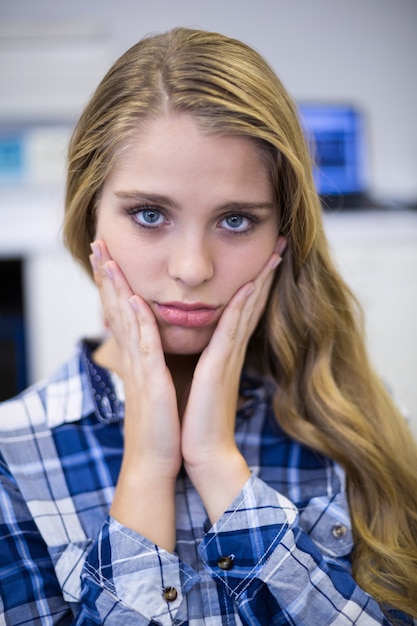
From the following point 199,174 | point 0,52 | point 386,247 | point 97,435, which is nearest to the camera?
point 199,174

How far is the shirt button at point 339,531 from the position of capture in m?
0.96

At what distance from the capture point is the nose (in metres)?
0.87

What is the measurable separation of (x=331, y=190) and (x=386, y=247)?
0.48m

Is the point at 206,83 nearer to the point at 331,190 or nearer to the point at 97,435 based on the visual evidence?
the point at 97,435

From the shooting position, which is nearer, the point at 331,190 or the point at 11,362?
the point at 11,362

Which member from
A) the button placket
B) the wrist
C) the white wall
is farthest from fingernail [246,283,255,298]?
the white wall

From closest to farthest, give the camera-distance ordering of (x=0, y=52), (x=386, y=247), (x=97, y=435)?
(x=97, y=435), (x=386, y=247), (x=0, y=52)

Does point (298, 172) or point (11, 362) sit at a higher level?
point (298, 172)

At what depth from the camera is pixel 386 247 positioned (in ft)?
7.96

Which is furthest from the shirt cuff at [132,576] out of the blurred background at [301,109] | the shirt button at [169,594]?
the blurred background at [301,109]

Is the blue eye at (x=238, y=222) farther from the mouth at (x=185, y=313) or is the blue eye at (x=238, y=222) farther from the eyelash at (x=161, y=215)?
the mouth at (x=185, y=313)

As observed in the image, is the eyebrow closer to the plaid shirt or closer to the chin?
the chin

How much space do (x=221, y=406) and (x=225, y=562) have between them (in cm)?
20

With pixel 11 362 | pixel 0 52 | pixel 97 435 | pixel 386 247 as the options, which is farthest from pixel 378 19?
pixel 97 435
